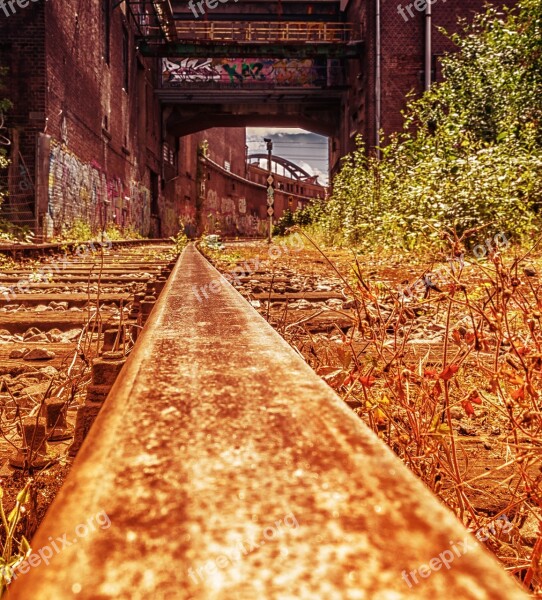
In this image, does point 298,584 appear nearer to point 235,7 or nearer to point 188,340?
point 188,340

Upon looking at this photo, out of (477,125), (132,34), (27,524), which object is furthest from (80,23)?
(27,524)

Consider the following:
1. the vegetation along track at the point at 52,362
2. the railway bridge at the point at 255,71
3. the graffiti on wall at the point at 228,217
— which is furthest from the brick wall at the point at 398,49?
the graffiti on wall at the point at 228,217

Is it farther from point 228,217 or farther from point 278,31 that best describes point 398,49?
point 228,217

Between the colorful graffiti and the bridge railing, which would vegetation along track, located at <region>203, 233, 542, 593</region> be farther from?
the colorful graffiti

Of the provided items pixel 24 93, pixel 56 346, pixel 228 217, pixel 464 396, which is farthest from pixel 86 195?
pixel 228 217

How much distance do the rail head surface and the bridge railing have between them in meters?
22.2

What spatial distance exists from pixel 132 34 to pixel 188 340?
23.2 m

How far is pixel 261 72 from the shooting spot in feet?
81.1

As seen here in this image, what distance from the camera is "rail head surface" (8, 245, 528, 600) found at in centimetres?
37

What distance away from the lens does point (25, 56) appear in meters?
12.9

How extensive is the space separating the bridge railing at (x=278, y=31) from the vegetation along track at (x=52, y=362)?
59.2ft

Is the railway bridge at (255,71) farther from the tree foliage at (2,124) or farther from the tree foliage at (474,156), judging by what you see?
the tree foliage at (474,156)

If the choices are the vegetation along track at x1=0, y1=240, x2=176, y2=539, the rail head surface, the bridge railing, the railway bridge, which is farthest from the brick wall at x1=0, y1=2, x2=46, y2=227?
the rail head surface

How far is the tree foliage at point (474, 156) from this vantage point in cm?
764
